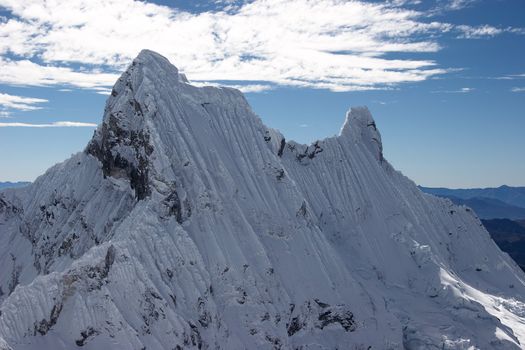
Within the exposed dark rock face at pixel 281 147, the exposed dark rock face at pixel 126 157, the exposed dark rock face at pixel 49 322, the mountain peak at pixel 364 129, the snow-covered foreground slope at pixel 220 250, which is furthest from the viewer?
the mountain peak at pixel 364 129

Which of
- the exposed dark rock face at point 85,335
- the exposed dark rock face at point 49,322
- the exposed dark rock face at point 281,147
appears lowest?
the exposed dark rock face at point 85,335

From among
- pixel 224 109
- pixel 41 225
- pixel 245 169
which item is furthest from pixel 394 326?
pixel 41 225

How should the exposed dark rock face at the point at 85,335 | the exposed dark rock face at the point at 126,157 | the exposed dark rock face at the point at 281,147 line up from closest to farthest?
the exposed dark rock face at the point at 85,335
the exposed dark rock face at the point at 126,157
the exposed dark rock face at the point at 281,147

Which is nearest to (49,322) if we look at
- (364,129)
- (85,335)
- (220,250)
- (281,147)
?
(85,335)

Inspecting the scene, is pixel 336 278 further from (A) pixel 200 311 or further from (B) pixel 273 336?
(A) pixel 200 311

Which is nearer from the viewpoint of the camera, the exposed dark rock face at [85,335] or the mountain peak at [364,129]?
the exposed dark rock face at [85,335]

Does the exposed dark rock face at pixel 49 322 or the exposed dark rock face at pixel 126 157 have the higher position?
the exposed dark rock face at pixel 126 157

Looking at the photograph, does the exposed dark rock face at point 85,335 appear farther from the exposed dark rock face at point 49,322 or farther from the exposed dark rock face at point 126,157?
the exposed dark rock face at point 126,157

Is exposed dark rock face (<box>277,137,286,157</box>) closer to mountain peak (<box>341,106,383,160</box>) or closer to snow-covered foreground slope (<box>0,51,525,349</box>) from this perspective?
snow-covered foreground slope (<box>0,51,525,349</box>)

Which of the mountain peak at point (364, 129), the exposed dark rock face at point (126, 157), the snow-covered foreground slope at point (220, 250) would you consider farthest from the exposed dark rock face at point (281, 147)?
the exposed dark rock face at point (126, 157)
